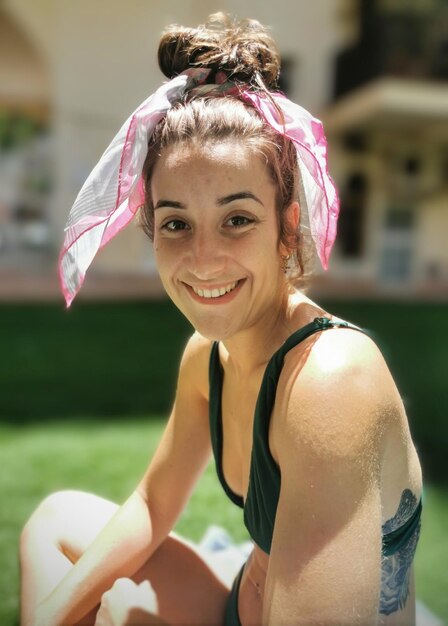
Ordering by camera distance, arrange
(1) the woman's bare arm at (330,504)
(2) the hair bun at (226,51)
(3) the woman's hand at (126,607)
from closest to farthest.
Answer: (1) the woman's bare arm at (330,504)
(2) the hair bun at (226,51)
(3) the woman's hand at (126,607)

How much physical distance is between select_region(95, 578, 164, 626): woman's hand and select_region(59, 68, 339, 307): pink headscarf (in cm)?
65

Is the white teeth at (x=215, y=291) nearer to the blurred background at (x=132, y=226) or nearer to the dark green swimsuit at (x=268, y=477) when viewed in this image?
the dark green swimsuit at (x=268, y=477)

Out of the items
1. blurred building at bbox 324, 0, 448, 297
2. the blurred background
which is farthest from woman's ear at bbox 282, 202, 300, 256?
blurred building at bbox 324, 0, 448, 297

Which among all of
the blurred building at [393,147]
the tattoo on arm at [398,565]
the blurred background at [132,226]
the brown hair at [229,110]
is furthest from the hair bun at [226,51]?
the blurred building at [393,147]

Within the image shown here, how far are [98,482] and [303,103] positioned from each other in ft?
32.7

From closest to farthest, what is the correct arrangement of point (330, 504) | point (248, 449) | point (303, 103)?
point (330, 504), point (248, 449), point (303, 103)

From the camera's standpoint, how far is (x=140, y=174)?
1.24m

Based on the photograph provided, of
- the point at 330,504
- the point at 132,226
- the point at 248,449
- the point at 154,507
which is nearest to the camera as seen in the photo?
the point at 330,504

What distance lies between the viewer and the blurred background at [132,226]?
629cm

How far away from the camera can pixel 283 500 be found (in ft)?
3.52

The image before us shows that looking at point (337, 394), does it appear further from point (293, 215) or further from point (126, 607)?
point (126, 607)

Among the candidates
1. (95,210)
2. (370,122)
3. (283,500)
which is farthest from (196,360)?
(370,122)

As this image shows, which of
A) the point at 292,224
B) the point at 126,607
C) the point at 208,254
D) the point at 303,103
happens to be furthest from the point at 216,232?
the point at 303,103

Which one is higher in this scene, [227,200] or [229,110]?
[229,110]
